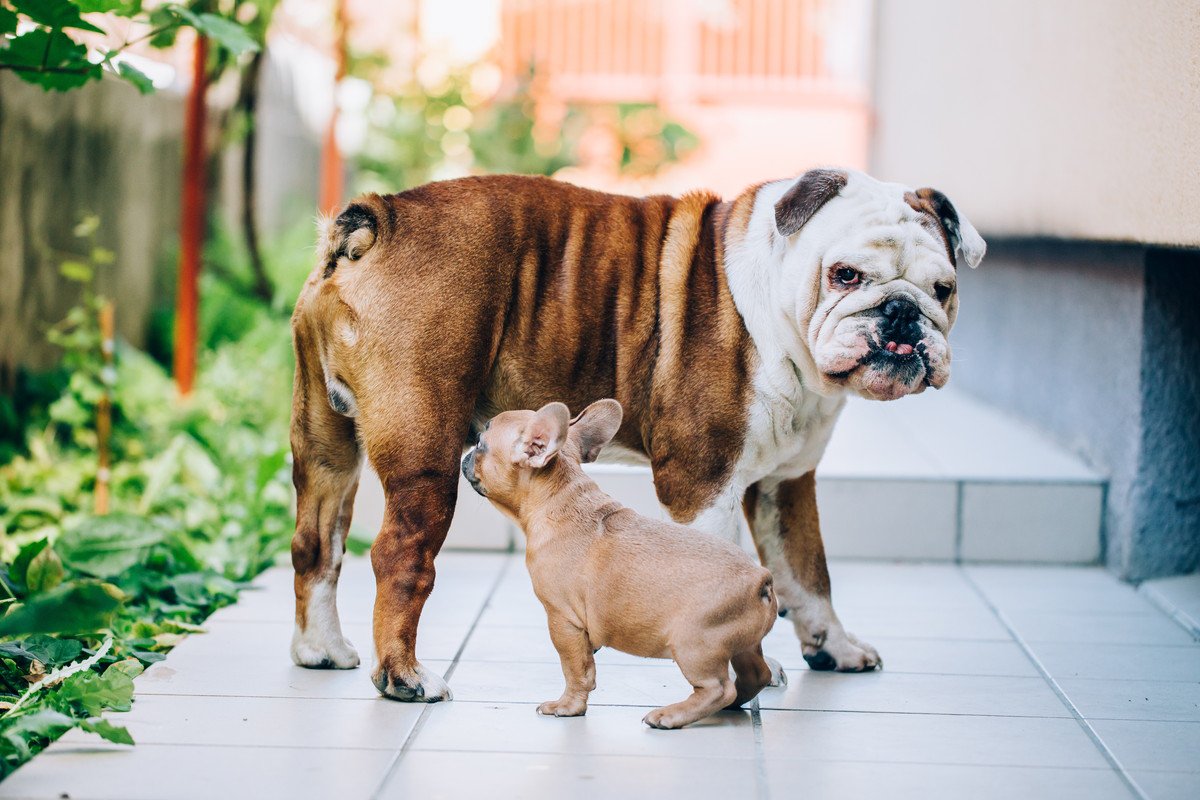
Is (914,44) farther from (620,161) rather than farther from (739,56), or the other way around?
(739,56)

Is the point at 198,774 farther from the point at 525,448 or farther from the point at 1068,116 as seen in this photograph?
the point at 1068,116

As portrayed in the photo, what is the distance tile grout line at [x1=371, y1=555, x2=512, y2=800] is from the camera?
10.1 ft

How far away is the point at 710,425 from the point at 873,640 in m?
1.11

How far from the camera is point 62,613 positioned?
2945mm

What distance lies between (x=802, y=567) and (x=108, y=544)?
91.4 inches

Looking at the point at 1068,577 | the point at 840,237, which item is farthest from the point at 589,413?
the point at 1068,577

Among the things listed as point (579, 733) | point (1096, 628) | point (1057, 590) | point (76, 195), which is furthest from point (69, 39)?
point (1057, 590)

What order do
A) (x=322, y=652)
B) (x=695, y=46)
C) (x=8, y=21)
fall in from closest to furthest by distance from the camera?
(x=322, y=652)
(x=8, y=21)
(x=695, y=46)

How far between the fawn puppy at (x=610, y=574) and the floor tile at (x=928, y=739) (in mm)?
164

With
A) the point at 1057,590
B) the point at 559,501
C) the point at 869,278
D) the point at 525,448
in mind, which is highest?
the point at 869,278

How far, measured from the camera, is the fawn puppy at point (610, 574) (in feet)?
10.9

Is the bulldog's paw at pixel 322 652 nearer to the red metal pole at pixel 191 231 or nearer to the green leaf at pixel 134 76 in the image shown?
the green leaf at pixel 134 76

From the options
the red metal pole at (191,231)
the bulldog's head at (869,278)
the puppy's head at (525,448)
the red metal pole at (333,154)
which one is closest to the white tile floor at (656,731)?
the puppy's head at (525,448)

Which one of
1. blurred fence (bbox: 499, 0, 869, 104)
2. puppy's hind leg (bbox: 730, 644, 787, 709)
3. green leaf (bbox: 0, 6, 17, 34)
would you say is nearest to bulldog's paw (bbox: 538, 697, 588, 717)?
puppy's hind leg (bbox: 730, 644, 787, 709)
